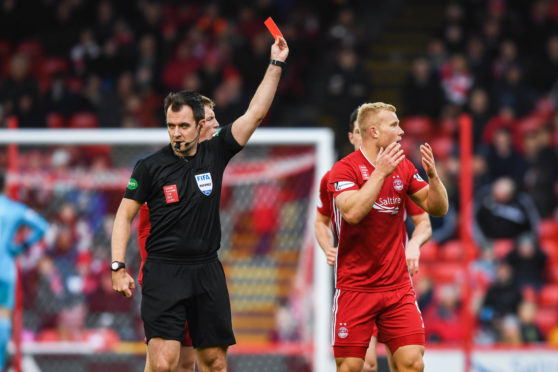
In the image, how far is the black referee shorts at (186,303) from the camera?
5.25 m

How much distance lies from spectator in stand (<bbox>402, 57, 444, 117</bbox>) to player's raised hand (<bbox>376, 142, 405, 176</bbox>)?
7.78m

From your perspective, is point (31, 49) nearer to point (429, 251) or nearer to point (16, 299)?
point (16, 299)

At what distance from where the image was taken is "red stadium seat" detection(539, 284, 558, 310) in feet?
36.3

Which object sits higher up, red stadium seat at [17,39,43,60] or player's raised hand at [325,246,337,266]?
red stadium seat at [17,39,43,60]

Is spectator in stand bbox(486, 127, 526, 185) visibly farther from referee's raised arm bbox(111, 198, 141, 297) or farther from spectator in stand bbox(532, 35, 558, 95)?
referee's raised arm bbox(111, 198, 141, 297)

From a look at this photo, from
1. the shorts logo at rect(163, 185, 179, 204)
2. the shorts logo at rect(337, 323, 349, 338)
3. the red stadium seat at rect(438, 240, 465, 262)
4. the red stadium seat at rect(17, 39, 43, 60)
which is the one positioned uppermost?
the red stadium seat at rect(17, 39, 43, 60)

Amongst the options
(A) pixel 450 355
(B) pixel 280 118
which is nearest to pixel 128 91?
(B) pixel 280 118

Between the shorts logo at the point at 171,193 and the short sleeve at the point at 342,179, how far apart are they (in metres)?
0.94

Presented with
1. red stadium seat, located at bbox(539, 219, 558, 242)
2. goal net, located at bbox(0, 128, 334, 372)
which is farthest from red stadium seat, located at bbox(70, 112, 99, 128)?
red stadium seat, located at bbox(539, 219, 558, 242)

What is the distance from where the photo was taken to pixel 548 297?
11086 millimetres

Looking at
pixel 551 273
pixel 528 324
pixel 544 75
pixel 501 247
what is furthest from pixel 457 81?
pixel 528 324

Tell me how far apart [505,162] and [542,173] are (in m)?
0.58

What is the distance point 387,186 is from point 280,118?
786 centimetres

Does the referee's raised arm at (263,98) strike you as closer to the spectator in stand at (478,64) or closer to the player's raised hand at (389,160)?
the player's raised hand at (389,160)
